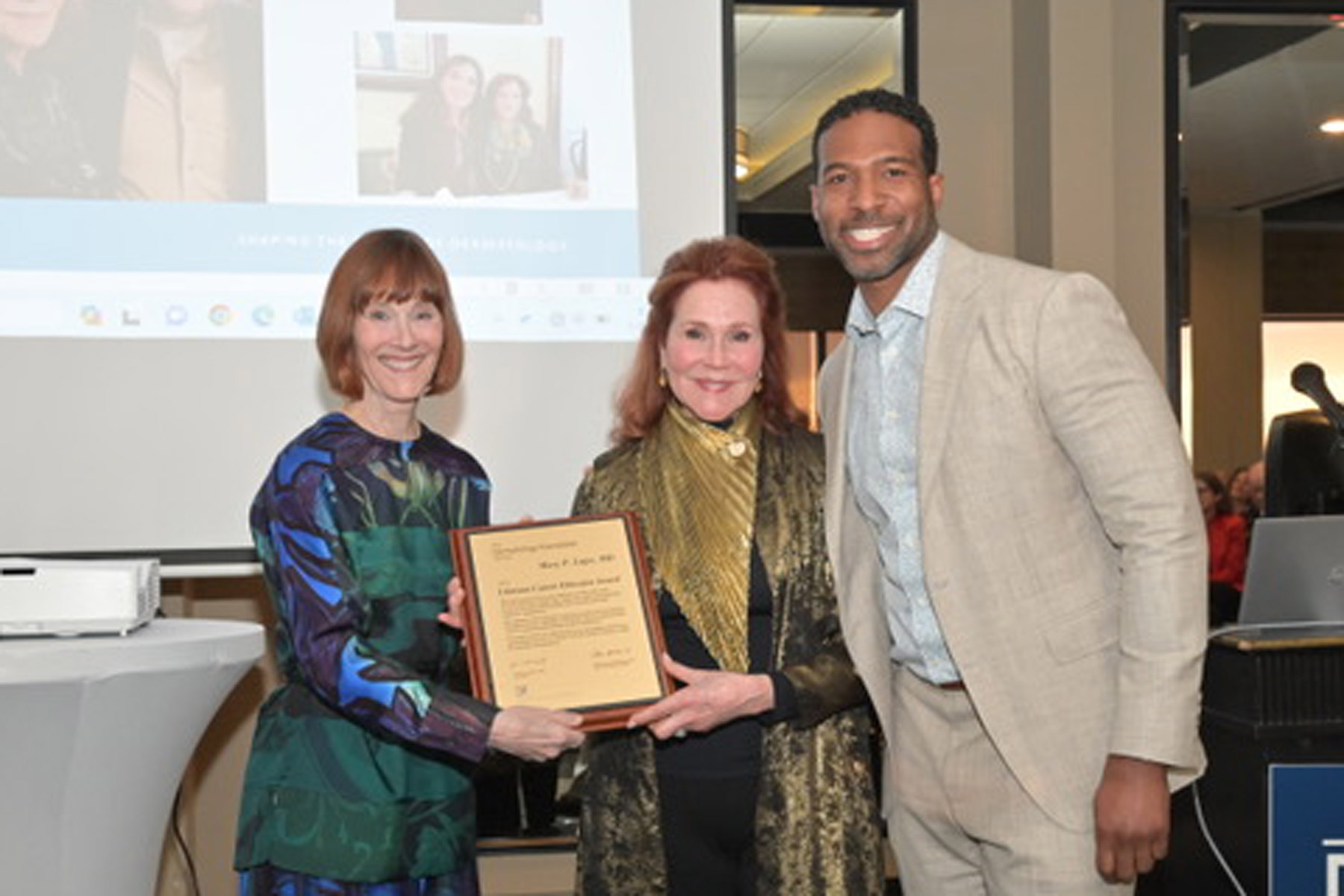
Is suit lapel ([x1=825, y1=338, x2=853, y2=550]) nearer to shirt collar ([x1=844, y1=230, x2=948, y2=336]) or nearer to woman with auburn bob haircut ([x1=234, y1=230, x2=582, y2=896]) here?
shirt collar ([x1=844, y1=230, x2=948, y2=336])

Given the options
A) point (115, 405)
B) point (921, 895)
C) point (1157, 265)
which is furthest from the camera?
point (1157, 265)

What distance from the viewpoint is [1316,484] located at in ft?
11.1

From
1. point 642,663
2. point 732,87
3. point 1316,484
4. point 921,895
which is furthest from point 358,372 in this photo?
point 1316,484

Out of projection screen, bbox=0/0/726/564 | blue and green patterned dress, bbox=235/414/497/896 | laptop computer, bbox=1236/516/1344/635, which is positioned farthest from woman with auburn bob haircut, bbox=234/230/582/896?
laptop computer, bbox=1236/516/1344/635

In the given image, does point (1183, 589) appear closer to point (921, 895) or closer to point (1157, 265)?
point (921, 895)

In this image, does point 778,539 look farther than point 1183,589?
Yes

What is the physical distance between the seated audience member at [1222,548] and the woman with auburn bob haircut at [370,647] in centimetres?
425

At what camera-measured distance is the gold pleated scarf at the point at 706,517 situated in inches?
86.0

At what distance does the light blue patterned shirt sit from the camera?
2.00 metres

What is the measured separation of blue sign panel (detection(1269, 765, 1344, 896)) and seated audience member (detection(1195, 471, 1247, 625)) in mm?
3182

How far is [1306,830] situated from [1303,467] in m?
1.06

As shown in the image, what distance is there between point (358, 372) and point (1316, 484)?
7.39ft

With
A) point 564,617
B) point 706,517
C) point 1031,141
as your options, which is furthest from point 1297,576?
point 1031,141

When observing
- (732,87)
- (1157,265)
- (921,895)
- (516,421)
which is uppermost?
(732,87)
